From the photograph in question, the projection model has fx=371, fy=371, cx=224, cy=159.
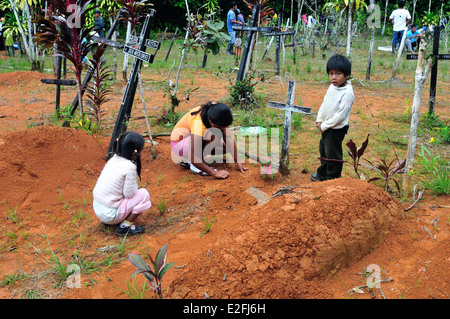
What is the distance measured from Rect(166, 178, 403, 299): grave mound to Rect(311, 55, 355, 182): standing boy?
667 millimetres

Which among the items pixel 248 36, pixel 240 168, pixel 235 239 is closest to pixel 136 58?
pixel 240 168

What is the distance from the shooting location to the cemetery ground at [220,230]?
2.18 m

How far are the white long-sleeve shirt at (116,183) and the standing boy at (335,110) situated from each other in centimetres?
161

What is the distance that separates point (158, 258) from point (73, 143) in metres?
2.72

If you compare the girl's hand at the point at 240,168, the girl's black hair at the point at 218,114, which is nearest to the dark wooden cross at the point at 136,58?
the girl's black hair at the point at 218,114

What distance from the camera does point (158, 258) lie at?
6.65ft

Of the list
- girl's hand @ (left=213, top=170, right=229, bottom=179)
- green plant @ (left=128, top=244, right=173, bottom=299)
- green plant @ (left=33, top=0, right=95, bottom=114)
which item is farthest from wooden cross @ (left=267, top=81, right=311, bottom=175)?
green plant @ (left=33, top=0, right=95, bottom=114)

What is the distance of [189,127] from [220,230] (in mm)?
1416

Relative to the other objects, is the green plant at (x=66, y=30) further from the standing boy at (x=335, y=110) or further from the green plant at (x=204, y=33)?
the standing boy at (x=335, y=110)

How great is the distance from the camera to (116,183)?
2.90 m

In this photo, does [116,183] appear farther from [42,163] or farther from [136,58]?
[136,58]

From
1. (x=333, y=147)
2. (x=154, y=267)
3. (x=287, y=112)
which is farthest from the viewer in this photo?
(x=287, y=112)

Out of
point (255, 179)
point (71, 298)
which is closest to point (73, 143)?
point (255, 179)

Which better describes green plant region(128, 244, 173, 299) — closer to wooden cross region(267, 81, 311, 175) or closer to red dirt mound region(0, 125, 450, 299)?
red dirt mound region(0, 125, 450, 299)
